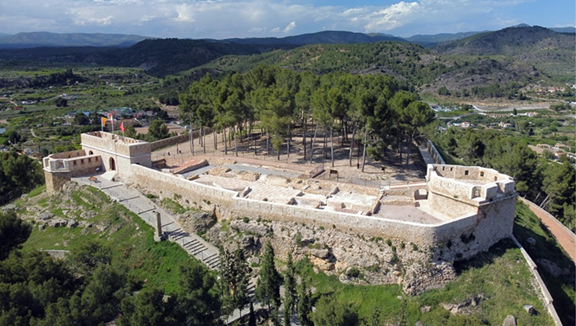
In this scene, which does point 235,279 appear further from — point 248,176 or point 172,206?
point 248,176

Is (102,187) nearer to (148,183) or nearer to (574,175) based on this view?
(148,183)

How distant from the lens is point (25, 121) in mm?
95688

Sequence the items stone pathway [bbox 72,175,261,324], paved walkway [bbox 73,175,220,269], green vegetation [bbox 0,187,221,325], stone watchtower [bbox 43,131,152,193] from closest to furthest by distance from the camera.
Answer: green vegetation [bbox 0,187,221,325] < stone pathway [bbox 72,175,261,324] < paved walkway [bbox 73,175,220,269] < stone watchtower [bbox 43,131,152,193]

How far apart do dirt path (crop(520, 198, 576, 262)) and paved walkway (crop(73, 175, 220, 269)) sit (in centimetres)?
2471

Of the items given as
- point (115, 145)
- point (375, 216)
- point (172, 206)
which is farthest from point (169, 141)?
point (375, 216)

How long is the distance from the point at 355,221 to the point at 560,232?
21548 mm

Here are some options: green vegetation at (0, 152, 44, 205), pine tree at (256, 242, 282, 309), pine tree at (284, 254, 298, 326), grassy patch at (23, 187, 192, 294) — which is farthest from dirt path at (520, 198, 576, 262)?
green vegetation at (0, 152, 44, 205)

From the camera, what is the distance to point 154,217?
2638cm

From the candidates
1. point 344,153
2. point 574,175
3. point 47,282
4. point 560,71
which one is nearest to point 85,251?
point 47,282

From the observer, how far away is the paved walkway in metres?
24.2

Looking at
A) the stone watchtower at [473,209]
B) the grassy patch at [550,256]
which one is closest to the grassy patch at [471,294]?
the stone watchtower at [473,209]

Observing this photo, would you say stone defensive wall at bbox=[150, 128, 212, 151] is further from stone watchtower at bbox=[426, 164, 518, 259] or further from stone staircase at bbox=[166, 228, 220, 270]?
stone watchtower at bbox=[426, 164, 518, 259]

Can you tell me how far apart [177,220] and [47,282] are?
8.65 meters

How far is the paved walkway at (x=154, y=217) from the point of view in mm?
24172
